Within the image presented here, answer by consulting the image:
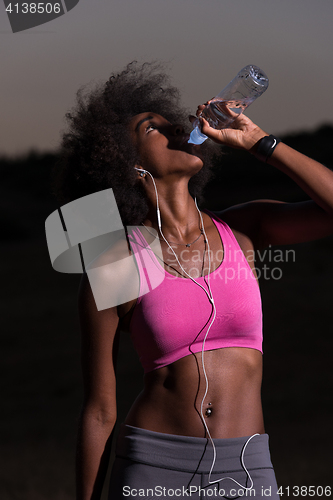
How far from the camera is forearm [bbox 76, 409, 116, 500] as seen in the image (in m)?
1.79

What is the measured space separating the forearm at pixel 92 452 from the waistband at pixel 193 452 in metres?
0.13

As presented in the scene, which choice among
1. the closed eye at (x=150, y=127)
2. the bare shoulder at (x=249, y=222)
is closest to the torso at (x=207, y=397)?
the bare shoulder at (x=249, y=222)

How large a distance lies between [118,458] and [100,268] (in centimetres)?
60

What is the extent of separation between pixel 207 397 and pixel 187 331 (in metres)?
0.21

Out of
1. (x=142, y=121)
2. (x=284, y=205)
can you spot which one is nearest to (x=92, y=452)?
(x=284, y=205)

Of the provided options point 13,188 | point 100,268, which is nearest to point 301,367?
point 100,268

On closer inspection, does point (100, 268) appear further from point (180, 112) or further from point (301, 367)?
point (301, 367)

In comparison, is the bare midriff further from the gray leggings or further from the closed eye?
the closed eye

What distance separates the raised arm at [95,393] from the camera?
178 centimetres

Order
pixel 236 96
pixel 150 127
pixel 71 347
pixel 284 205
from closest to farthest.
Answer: pixel 284 205, pixel 150 127, pixel 236 96, pixel 71 347

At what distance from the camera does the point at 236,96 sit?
2119 mm

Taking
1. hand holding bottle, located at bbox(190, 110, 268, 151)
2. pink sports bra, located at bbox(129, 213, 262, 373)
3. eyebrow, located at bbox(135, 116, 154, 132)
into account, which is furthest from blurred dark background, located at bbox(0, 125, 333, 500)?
pink sports bra, located at bbox(129, 213, 262, 373)

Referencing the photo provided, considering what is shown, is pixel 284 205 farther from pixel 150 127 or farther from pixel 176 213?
pixel 150 127

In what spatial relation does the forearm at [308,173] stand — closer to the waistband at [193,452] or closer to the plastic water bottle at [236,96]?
the plastic water bottle at [236,96]
